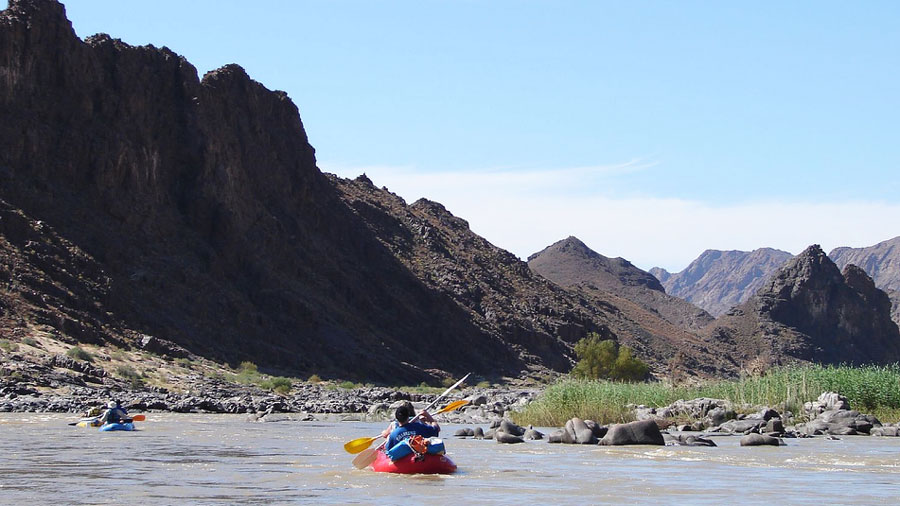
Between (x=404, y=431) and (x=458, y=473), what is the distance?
155 centimetres

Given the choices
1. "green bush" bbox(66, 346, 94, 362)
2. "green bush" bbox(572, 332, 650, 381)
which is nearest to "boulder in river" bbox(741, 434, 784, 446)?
"green bush" bbox(66, 346, 94, 362)

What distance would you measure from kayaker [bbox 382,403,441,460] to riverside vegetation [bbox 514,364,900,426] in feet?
49.6

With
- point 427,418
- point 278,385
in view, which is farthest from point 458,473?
point 278,385

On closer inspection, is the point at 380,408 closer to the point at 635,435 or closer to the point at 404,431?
the point at 635,435

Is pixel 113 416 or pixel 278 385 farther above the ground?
pixel 278 385

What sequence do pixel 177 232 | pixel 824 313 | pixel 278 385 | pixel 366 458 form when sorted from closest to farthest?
pixel 366 458, pixel 278 385, pixel 177 232, pixel 824 313

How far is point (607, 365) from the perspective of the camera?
85938 millimetres

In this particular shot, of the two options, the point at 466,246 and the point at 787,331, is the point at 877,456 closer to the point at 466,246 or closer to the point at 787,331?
the point at 466,246

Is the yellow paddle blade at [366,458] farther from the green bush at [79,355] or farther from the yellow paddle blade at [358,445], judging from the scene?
the green bush at [79,355]

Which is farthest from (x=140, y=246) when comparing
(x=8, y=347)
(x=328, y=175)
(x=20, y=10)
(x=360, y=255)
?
(x=328, y=175)

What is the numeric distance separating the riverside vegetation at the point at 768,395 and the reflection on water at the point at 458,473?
18.5 ft

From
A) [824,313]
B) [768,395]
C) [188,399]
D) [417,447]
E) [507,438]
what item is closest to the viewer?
[417,447]

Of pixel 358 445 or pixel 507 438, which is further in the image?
pixel 507 438

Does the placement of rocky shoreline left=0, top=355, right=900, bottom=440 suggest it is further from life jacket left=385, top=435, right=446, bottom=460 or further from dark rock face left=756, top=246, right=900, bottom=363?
dark rock face left=756, top=246, right=900, bottom=363
